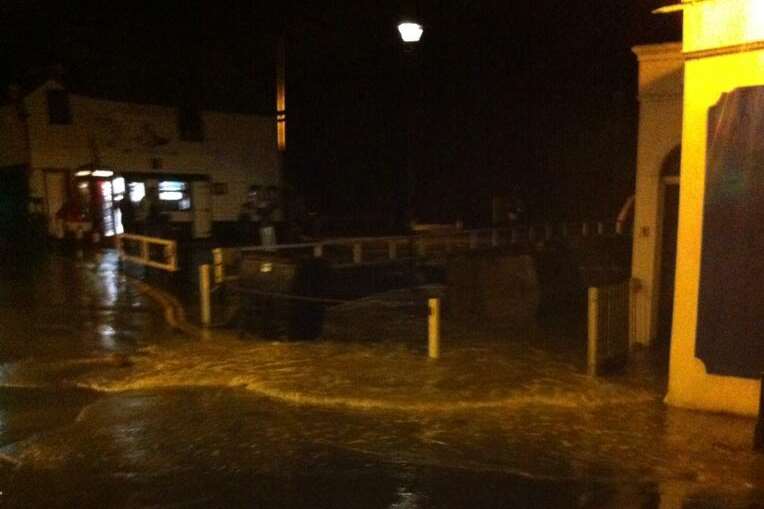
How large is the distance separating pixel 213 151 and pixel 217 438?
2659cm

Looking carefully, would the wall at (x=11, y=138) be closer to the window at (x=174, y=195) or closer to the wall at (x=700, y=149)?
the window at (x=174, y=195)

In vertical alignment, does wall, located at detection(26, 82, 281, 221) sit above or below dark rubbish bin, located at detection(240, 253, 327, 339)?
above

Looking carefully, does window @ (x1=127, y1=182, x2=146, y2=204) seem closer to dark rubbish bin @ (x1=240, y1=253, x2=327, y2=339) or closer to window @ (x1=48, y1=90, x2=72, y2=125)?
window @ (x1=48, y1=90, x2=72, y2=125)

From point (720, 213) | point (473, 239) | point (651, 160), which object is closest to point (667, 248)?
point (651, 160)

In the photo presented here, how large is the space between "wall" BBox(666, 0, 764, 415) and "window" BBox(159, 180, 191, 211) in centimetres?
2512

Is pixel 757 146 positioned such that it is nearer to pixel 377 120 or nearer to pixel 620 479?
pixel 620 479

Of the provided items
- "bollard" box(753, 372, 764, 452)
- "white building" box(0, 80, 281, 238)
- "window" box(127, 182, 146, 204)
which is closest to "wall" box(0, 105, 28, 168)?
"white building" box(0, 80, 281, 238)

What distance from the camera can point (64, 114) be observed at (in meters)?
27.5

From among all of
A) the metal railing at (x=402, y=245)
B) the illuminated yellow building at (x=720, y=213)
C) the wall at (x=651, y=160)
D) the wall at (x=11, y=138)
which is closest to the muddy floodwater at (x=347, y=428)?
the illuminated yellow building at (x=720, y=213)

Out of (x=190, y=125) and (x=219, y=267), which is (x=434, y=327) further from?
(x=190, y=125)

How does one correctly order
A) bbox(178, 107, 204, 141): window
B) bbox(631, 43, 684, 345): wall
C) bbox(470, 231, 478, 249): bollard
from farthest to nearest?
bbox(178, 107, 204, 141): window < bbox(470, 231, 478, 249): bollard < bbox(631, 43, 684, 345): wall

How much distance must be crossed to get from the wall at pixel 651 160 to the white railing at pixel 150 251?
394 inches

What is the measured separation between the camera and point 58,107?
1080 inches

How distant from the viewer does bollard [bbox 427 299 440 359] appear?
1023 cm
